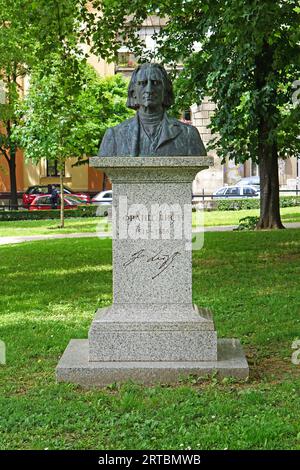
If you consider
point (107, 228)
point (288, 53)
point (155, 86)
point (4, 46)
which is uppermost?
point (4, 46)

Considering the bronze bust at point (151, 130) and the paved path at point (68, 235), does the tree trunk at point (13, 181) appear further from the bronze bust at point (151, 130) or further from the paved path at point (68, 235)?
the bronze bust at point (151, 130)

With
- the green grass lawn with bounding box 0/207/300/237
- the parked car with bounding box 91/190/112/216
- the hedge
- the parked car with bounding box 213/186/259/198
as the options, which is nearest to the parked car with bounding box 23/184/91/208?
the parked car with bounding box 91/190/112/216

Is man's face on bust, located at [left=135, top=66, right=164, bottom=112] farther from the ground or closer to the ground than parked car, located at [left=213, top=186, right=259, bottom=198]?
farther from the ground

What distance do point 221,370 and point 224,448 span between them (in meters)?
1.77

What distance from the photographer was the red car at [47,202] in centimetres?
4023

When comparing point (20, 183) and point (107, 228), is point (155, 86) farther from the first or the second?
point (20, 183)

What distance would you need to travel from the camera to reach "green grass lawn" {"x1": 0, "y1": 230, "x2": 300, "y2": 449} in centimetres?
554

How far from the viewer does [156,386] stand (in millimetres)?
6867

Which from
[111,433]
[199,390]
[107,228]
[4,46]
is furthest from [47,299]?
[4,46]

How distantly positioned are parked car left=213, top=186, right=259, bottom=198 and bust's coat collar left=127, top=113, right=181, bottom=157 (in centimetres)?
3428

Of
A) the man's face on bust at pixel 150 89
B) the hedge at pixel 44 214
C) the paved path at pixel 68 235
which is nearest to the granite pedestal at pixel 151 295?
the man's face on bust at pixel 150 89
